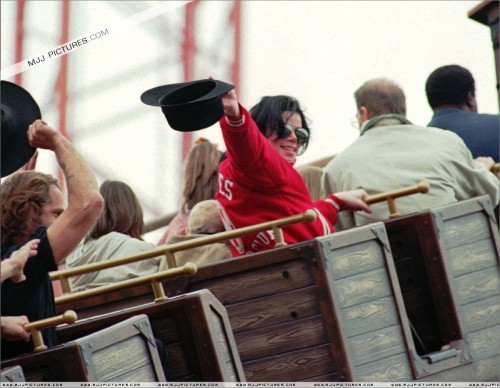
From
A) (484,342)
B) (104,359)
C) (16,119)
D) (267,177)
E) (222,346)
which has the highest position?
(16,119)

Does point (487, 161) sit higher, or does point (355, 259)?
point (487, 161)

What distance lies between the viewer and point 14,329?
3.60m

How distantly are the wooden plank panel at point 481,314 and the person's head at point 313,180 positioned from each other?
108cm

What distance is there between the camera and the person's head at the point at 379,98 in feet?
18.8

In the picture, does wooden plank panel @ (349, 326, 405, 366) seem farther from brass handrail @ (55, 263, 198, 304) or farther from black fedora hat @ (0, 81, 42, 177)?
black fedora hat @ (0, 81, 42, 177)

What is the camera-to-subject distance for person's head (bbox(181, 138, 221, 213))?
6.04 meters

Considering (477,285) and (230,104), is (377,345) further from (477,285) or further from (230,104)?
(230,104)

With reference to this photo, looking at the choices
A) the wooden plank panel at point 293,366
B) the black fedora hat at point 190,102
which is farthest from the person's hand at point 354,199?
the black fedora hat at point 190,102

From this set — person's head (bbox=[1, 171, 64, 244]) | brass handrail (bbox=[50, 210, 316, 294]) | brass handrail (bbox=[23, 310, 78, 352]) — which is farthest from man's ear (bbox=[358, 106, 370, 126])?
brass handrail (bbox=[23, 310, 78, 352])


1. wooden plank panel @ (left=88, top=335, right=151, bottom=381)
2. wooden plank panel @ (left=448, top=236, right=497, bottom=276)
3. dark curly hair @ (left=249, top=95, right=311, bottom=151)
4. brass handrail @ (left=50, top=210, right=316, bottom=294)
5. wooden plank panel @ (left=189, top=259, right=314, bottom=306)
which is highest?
dark curly hair @ (left=249, top=95, right=311, bottom=151)

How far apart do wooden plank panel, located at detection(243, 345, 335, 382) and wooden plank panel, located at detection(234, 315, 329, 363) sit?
0.07ft

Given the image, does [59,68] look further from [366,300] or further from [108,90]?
[366,300]

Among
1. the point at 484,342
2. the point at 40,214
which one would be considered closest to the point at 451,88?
the point at 484,342

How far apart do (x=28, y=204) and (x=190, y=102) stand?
622 mm
